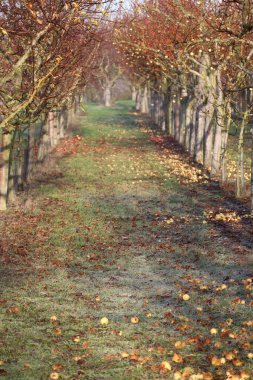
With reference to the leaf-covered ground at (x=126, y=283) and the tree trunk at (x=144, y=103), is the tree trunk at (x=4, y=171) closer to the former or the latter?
the leaf-covered ground at (x=126, y=283)

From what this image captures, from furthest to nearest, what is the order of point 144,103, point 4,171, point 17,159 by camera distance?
point 144,103 → point 17,159 → point 4,171

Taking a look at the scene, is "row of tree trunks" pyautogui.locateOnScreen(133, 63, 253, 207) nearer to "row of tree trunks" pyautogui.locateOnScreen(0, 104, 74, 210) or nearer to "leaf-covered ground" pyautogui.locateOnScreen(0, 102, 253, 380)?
"leaf-covered ground" pyautogui.locateOnScreen(0, 102, 253, 380)

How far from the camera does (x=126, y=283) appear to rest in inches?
614

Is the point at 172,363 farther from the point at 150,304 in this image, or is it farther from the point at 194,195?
the point at 194,195

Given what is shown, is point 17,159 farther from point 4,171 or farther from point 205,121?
point 205,121

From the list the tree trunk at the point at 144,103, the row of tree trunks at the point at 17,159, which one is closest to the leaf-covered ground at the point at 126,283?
the row of tree trunks at the point at 17,159

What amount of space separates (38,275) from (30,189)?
1453cm

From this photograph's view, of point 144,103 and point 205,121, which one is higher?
point 205,121

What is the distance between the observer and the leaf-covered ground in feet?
33.8

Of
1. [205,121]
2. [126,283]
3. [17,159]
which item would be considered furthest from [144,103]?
[126,283]

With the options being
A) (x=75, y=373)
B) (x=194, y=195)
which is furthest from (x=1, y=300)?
(x=194, y=195)

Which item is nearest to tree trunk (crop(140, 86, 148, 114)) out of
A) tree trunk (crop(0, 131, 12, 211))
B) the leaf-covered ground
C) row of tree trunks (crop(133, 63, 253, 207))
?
row of tree trunks (crop(133, 63, 253, 207))

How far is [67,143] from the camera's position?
49938 millimetres

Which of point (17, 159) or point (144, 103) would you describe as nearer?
point (17, 159)
